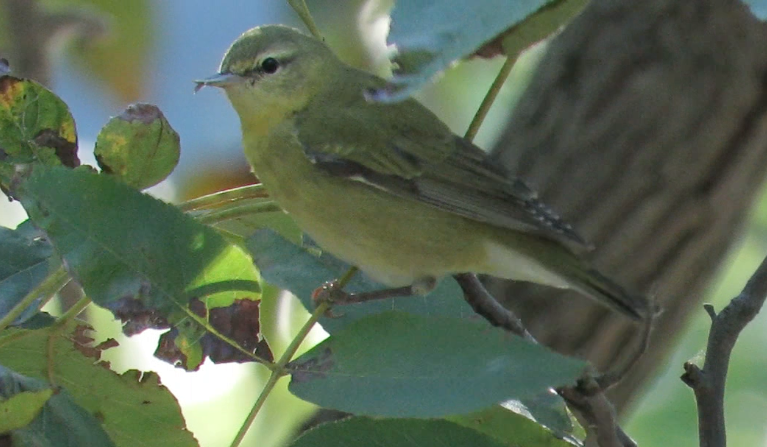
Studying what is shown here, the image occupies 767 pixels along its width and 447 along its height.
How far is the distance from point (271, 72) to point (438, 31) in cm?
134

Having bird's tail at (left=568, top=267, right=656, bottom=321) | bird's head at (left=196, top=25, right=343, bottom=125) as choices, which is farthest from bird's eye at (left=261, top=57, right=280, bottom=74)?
bird's tail at (left=568, top=267, right=656, bottom=321)

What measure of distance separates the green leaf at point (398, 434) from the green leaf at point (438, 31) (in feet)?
1.71

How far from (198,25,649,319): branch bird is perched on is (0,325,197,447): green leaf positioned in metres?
0.48

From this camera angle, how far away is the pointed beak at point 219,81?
2.15m

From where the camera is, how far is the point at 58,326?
153 centimetres

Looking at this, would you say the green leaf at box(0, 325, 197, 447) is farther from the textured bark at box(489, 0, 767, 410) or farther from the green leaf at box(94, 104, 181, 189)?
the textured bark at box(489, 0, 767, 410)

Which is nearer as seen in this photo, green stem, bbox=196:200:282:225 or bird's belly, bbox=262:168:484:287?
green stem, bbox=196:200:282:225

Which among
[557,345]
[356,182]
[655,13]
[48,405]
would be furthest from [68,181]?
[655,13]

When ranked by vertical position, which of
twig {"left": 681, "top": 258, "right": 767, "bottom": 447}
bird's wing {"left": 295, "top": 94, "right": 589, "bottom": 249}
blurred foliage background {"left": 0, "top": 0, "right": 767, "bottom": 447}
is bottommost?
twig {"left": 681, "top": 258, "right": 767, "bottom": 447}

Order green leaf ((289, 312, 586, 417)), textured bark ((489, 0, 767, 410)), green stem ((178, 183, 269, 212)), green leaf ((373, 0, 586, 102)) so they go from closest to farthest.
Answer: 1. green leaf ((373, 0, 586, 102))
2. green leaf ((289, 312, 586, 417))
3. green stem ((178, 183, 269, 212))
4. textured bark ((489, 0, 767, 410))

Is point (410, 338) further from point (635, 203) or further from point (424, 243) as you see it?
point (635, 203)

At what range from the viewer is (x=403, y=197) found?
6.63 feet

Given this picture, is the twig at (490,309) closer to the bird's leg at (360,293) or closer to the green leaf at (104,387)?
the bird's leg at (360,293)

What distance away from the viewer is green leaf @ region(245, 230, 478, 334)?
1600 mm
